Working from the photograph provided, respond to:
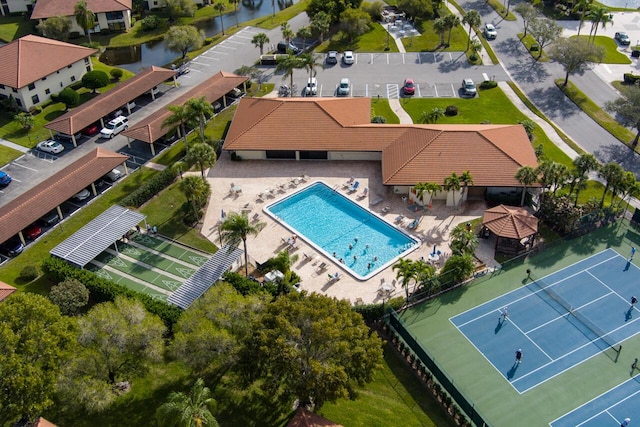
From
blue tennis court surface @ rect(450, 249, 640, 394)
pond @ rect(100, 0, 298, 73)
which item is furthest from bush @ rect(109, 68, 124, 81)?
blue tennis court surface @ rect(450, 249, 640, 394)

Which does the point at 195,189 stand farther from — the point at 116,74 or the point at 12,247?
the point at 116,74

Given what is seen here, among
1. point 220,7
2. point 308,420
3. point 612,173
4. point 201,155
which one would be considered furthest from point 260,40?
point 308,420

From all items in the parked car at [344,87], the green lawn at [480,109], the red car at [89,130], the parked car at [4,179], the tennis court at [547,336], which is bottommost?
the tennis court at [547,336]

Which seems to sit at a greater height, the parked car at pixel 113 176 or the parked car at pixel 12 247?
the parked car at pixel 113 176

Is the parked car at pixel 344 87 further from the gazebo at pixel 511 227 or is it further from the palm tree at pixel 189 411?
the palm tree at pixel 189 411

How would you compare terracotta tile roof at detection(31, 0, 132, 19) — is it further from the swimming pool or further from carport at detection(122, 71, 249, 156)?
the swimming pool

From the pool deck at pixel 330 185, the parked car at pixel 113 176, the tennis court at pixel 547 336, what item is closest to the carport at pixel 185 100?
the parked car at pixel 113 176
